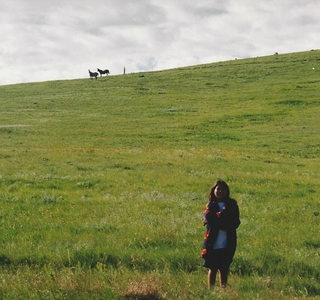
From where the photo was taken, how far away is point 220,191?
7.89 m

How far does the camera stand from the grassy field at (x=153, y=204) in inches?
319

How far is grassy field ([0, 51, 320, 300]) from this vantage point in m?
8.10

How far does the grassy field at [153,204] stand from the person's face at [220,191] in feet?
5.38

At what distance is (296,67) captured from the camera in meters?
80.2

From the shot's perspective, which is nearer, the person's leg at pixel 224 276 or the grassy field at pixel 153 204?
the person's leg at pixel 224 276

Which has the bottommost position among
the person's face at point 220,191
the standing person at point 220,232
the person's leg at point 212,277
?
the person's leg at point 212,277

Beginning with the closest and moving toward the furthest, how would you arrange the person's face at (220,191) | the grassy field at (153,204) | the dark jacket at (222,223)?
the dark jacket at (222,223) < the person's face at (220,191) < the grassy field at (153,204)

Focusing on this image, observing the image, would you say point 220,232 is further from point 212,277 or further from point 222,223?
point 212,277

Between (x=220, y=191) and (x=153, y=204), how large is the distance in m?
6.80

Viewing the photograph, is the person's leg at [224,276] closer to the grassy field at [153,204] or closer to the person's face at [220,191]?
the grassy field at [153,204]

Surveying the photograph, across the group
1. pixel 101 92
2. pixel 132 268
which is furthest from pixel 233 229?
pixel 101 92

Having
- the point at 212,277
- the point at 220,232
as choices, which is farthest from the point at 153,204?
the point at 220,232

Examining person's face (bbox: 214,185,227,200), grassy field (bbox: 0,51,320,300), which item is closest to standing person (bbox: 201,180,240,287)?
person's face (bbox: 214,185,227,200)

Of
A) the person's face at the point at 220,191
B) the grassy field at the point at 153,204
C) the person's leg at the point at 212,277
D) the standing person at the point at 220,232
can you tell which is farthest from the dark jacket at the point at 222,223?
the grassy field at the point at 153,204
